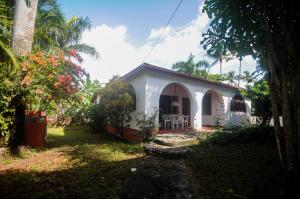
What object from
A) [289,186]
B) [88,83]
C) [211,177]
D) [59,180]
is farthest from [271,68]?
[88,83]

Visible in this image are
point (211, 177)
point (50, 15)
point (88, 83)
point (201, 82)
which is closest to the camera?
point (211, 177)

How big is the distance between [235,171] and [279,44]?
3.06 meters

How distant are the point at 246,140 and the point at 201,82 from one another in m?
4.59

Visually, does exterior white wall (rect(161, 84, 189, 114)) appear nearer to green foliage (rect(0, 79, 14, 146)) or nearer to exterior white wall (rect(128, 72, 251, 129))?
exterior white wall (rect(128, 72, 251, 129))

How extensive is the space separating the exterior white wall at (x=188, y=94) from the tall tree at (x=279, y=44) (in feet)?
16.1

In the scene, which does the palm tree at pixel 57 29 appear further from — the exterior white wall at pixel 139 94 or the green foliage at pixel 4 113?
the green foliage at pixel 4 113

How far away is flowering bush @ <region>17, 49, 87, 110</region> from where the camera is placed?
20.3ft

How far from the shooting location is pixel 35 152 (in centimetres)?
647

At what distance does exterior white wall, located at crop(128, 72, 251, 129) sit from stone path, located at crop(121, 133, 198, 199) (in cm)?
335

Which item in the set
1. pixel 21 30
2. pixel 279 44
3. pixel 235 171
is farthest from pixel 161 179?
pixel 21 30

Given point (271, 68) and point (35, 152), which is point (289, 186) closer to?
point (271, 68)

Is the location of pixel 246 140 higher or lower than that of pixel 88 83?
lower

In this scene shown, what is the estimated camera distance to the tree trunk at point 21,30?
22.6ft

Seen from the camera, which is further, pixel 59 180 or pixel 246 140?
pixel 246 140
